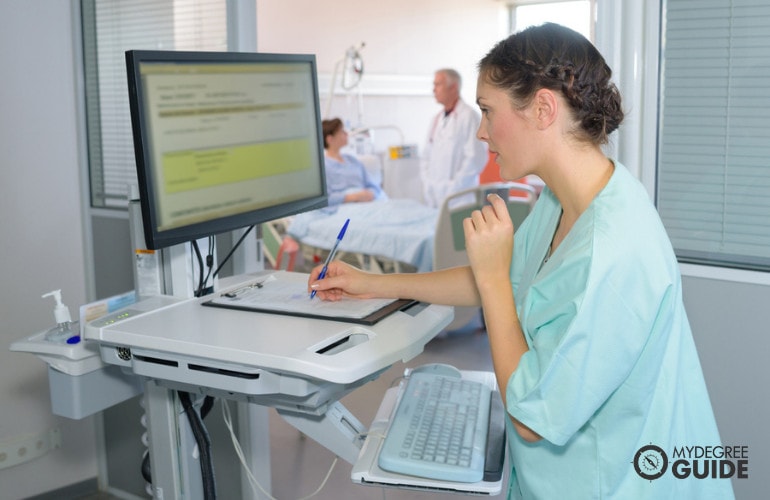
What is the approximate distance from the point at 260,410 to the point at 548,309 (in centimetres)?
144

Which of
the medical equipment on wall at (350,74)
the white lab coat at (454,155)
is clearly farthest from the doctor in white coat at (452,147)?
the medical equipment on wall at (350,74)

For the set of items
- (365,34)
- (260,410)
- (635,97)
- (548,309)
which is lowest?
(260,410)

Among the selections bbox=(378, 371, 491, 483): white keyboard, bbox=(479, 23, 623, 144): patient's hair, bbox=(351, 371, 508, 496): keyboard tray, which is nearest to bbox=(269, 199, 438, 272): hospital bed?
bbox=(378, 371, 491, 483): white keyboard

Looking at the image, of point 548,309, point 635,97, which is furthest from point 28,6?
point 548,309

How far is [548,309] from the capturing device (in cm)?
108

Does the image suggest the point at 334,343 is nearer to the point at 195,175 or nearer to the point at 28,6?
the point at 195,175

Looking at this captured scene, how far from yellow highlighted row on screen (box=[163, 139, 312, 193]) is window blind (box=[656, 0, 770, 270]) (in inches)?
30.6

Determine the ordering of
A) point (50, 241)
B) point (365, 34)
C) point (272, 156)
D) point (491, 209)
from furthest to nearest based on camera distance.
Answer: point (365, 34), point (50, 241), point (272, 156), point (491, 209)

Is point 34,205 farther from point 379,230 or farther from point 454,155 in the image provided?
point 454,155

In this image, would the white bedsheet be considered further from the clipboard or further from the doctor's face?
the doctor's face

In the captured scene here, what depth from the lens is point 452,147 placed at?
5660 mm

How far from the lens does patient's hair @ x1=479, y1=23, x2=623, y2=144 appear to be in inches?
44.7

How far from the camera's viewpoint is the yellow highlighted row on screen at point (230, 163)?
1.39 m

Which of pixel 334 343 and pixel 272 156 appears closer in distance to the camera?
pixel 334 343
